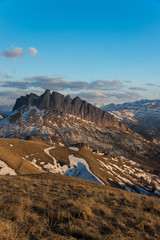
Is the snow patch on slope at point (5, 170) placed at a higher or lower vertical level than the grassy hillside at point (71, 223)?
lower

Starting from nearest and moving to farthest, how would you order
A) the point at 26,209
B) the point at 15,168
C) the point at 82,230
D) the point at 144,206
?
the point at 82,230, the point at 26,209, the point at 144,206, the point at 15,168

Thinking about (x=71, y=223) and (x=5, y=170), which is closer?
(x=71, y=223)

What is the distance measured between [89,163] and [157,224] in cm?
8092

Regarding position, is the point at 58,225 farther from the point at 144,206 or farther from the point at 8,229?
the point at 144,206

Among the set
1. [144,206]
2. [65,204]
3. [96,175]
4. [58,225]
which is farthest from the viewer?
[96,175]

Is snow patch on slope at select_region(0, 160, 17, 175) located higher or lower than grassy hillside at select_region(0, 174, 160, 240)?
lower

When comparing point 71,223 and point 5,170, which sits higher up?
point 71,223

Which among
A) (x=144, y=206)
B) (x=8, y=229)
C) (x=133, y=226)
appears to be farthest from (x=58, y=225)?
(x=144, y=206)

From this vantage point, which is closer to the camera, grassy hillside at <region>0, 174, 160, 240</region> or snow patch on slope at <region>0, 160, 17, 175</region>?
grassy hillside at <region>0, 174, 160, 240</region>

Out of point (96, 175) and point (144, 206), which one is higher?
point (144, 206)

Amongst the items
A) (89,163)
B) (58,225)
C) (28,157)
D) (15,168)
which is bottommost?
(89,163)

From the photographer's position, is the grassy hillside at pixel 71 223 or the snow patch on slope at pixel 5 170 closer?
the grassy hillside at pixel 71 223

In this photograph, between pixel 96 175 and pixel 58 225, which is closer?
pixel 58 225

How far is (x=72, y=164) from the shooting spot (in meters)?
83.8
